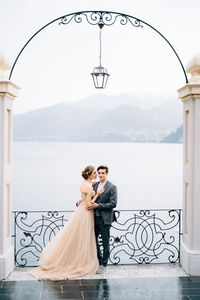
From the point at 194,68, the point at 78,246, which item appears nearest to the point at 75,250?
the point at 78,246

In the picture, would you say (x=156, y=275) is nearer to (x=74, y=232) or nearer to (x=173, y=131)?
(x=74, y=232)

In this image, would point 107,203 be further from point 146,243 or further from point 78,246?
point 146,243

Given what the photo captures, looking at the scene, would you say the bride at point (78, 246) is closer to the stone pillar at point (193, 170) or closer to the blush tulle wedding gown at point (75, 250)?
the blush tulle wedding gown at point (75, 250)

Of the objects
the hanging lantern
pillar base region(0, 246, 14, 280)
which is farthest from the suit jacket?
the hanging lantern

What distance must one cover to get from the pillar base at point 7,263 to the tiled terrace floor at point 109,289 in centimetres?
16

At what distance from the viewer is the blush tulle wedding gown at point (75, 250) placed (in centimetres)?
645

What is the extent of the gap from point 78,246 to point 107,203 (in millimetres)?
823

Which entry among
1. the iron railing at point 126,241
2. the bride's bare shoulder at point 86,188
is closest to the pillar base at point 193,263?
the iron railing at point 126,241

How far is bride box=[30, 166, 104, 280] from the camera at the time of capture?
21.2ft

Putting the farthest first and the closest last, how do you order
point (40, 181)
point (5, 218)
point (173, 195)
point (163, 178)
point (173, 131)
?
point (173, 131)
point (163, 178)
point (40, 181)
point (173, 195)
point (5, 218)

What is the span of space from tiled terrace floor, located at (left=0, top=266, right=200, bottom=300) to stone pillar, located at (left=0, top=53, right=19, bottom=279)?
0.42 metres

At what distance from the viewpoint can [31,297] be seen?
5.53 m

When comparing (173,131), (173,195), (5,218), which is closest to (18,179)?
(173,195)

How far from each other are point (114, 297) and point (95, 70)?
11.2ft
